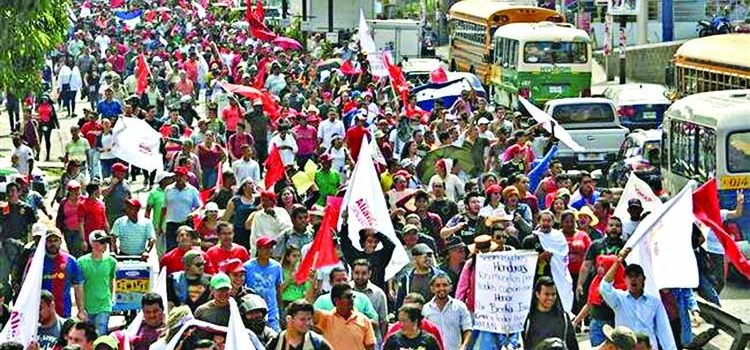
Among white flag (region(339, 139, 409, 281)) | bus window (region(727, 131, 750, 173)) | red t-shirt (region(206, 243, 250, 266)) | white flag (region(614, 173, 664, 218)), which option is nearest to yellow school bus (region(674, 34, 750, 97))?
bus window (region(727, 131, 750, 173))

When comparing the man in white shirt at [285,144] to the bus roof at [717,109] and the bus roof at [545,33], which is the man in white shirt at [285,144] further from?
the bus roof at [545,33]

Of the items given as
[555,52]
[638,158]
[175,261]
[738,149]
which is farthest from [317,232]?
[555,52]

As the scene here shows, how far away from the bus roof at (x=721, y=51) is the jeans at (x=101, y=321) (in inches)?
595

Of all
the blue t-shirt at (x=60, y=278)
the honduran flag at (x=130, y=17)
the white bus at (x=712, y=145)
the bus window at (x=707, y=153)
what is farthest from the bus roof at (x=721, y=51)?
the honduran flag at (x=130, y=17)

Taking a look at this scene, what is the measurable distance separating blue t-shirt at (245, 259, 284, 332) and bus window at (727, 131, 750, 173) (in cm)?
806

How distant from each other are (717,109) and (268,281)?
29.0ft

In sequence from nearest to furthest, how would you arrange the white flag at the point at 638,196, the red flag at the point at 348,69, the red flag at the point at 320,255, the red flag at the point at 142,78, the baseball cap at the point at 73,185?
the red flag at the point at 320,255
the white flag at the point at 638,196
the baseball cap at the point at 73,185
the red flag at the point at 142,78
the red flag at the point at 348,69

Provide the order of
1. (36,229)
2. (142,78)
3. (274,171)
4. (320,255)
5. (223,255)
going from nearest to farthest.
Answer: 1. (320,255)
2. (223,255)
3. (36,229)
4. (274,171)
5. (142,78)

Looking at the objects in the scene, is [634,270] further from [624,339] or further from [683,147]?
[683,147]

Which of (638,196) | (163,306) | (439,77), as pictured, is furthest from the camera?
(439,77)

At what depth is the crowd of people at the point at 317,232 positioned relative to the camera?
41.6 ft

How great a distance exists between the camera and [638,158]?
2605 cm

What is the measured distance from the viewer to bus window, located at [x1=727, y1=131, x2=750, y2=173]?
2138 cm

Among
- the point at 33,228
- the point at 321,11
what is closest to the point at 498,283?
the point at 33,228
